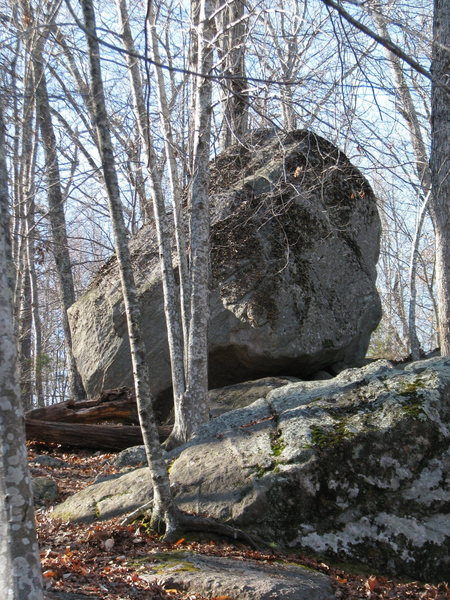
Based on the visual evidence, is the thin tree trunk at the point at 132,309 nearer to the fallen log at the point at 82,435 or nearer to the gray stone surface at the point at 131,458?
the gray stone surface at the point at 131,458

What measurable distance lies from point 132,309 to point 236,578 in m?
2.01

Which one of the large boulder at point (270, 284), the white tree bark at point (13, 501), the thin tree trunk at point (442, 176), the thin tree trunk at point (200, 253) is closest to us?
the white tree bark at point (13, 501)

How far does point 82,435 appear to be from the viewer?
8656mm

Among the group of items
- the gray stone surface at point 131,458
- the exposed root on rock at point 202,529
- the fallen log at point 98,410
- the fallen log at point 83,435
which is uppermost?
the fallen log at point 98,410

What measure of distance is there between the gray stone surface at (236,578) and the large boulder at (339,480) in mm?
626

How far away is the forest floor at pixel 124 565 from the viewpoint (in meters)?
3.68

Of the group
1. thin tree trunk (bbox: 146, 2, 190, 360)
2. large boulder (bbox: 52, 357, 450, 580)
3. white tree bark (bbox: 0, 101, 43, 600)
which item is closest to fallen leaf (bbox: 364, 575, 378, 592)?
large boulder (bbox: 52, 357, 450, 580)

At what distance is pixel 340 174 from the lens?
10.1 meters

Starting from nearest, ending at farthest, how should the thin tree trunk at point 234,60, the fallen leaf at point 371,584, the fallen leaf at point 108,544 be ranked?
1. the fallen leaf at point 371,584
2. the fallen leaf at point 108,544
3. the thin tree trunk at point 234,60

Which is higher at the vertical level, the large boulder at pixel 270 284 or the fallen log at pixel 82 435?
the large boulder at pixel 270 284

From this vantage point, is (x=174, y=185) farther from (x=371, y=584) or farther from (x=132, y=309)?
(x=371, y=584)

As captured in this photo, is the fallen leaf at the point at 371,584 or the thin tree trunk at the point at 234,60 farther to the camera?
the thin tree trunk at the point at 234,60

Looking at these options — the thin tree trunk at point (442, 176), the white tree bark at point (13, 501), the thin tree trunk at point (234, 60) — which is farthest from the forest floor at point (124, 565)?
the thin tree trunk at point (442, 176)

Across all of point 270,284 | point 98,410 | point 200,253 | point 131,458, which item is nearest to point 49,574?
point 131,458
